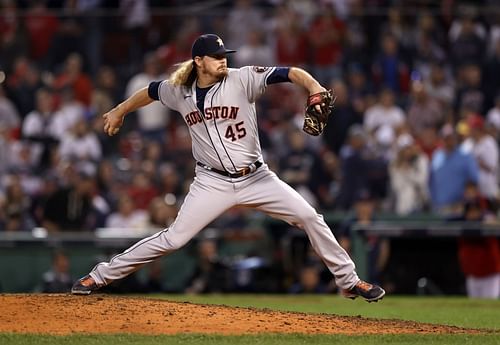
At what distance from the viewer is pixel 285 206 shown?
7.95 metres

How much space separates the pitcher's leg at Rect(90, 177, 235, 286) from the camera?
7961 millimetres

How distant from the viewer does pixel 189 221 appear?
26.1ft

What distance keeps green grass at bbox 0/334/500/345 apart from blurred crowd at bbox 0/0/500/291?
27.7 ft

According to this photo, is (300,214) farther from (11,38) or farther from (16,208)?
(11,38)

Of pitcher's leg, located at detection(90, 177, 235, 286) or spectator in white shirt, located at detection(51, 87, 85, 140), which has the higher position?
spectator in white shirt, located at detection(51, 87, 85, 140)

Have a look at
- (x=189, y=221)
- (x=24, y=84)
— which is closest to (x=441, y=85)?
(x=24, y=84)

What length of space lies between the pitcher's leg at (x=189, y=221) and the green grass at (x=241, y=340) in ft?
3.38

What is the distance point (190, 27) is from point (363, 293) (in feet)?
30.0

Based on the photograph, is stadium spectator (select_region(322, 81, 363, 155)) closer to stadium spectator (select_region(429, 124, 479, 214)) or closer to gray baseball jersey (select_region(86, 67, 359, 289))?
stadium spectator (select_region(429, 124, 479, 214))

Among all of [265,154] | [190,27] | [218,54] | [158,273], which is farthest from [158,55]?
[218,54]

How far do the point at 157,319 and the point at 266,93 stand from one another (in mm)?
9113

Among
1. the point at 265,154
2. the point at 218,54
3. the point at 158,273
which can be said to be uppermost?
the point at 218,54

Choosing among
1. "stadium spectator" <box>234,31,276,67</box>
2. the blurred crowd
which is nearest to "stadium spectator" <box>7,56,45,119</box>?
the blurred crowd

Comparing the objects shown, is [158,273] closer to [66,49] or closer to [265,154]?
[265,154]
